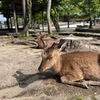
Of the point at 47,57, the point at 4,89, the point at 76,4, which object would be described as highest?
the point at 76,4

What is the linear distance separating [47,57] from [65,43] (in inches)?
187

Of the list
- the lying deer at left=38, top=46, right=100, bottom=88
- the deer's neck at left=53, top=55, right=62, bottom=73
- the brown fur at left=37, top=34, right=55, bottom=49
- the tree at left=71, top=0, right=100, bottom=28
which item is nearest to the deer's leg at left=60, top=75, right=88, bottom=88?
the lying deer at left=38, top=46, right=100, bottom=88

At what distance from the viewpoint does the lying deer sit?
4.52 m

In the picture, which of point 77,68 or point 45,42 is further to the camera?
point 45,42

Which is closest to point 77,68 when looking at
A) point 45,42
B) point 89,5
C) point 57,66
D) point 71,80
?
point 71,80

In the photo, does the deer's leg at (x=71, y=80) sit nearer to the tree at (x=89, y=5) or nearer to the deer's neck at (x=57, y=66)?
the deer's neck at (x=57, y=66)

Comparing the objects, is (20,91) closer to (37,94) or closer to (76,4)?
(37,94)

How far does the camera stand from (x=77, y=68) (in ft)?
15.1

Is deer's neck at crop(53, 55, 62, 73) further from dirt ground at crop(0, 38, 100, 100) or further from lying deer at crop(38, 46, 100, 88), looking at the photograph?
dirt ground at crop(0, 38, 100, 100)

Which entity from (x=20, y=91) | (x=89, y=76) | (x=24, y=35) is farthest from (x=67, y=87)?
(x=24, y=35)

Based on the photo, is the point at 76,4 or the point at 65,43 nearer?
the point at 65,43

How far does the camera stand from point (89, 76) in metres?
4.65

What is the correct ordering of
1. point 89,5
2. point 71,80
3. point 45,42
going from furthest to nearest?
point 89,5 < point 45,42 < point 71,80

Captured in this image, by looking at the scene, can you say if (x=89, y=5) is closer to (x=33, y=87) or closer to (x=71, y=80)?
(x=71, y=80)
